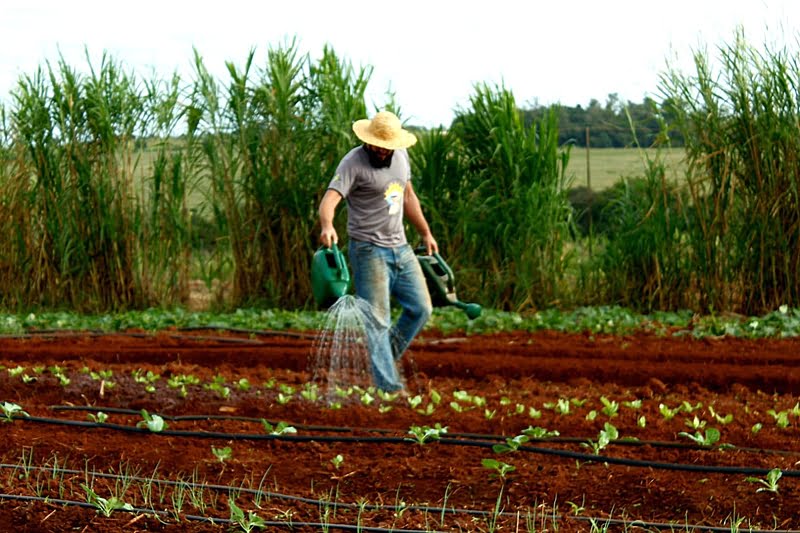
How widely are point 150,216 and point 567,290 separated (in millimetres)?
4556

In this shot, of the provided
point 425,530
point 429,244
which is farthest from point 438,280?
point 425,530

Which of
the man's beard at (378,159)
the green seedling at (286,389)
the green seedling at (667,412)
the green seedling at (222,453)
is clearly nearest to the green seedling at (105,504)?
the green seedling at (222,453)

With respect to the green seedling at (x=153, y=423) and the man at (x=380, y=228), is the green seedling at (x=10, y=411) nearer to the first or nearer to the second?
the green seedling at (x=153, y=423)

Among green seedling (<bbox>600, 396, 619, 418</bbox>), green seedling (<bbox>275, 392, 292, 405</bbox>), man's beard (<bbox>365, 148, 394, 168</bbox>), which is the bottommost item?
green seedling (<bbox>600, 396, 619, 418</bbox>)

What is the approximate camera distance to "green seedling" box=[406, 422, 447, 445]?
17.4 feet

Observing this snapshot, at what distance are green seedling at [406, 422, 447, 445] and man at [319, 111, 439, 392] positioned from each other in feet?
3.90

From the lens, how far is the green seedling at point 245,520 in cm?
402

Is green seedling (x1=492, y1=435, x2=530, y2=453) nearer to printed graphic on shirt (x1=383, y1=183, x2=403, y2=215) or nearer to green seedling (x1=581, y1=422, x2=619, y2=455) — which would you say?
green seedling (x1=581, y1=422, x2=619, y2=455)

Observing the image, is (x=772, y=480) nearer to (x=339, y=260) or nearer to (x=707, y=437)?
(x=707, y=437)

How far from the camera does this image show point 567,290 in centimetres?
1162

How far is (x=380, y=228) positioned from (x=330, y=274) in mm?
481

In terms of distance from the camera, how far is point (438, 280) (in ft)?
23.1

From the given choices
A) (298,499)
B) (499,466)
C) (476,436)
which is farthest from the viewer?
(476,436)

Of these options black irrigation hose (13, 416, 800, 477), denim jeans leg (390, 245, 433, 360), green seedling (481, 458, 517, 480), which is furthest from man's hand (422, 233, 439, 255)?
green seedling (481, 458, 517, 480)
